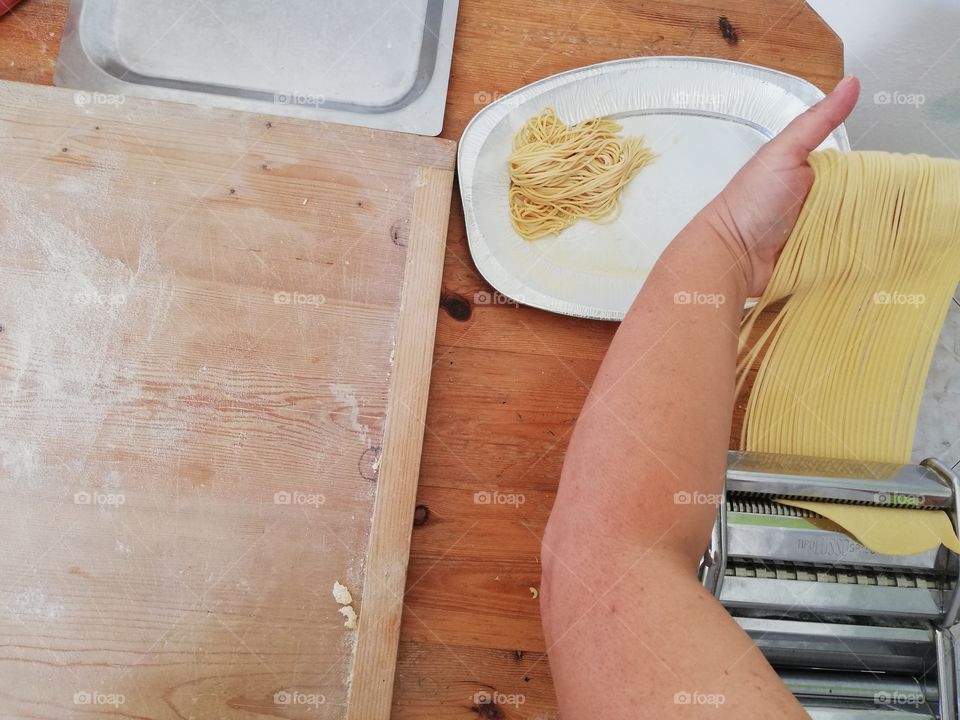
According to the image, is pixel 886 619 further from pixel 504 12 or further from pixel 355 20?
pixel 355 20

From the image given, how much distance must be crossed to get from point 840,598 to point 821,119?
1.61ft

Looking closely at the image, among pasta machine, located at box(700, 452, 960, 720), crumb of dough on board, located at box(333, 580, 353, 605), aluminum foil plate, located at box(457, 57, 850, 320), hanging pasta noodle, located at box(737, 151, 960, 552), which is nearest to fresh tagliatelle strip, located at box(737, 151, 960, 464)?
hanging pasta noodle, located at box(737, 151, 960, 552)

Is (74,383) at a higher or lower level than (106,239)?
lower

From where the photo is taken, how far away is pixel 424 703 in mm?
816

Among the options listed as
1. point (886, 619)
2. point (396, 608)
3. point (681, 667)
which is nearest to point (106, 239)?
point (396, 608)

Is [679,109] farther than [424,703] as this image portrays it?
Yes

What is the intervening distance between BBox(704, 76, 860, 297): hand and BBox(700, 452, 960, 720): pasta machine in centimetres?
26

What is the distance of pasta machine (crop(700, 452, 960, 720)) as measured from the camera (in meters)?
0.64

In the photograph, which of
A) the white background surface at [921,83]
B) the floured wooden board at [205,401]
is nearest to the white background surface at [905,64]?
the white background surface at [921,83]

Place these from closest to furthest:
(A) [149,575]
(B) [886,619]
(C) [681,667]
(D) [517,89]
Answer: (C) [681,667] < (B) [886,619] < (A) [149,575] < (D) [517,89]

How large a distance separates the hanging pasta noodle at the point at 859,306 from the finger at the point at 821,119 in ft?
0.12

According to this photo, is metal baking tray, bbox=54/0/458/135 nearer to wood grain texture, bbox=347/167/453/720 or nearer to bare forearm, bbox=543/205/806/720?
wood grain texture, bbox=347/167/453/720

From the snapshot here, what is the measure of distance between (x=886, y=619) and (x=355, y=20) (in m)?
1.08

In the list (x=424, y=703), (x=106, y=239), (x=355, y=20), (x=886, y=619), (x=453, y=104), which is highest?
(x=355, y=20)
